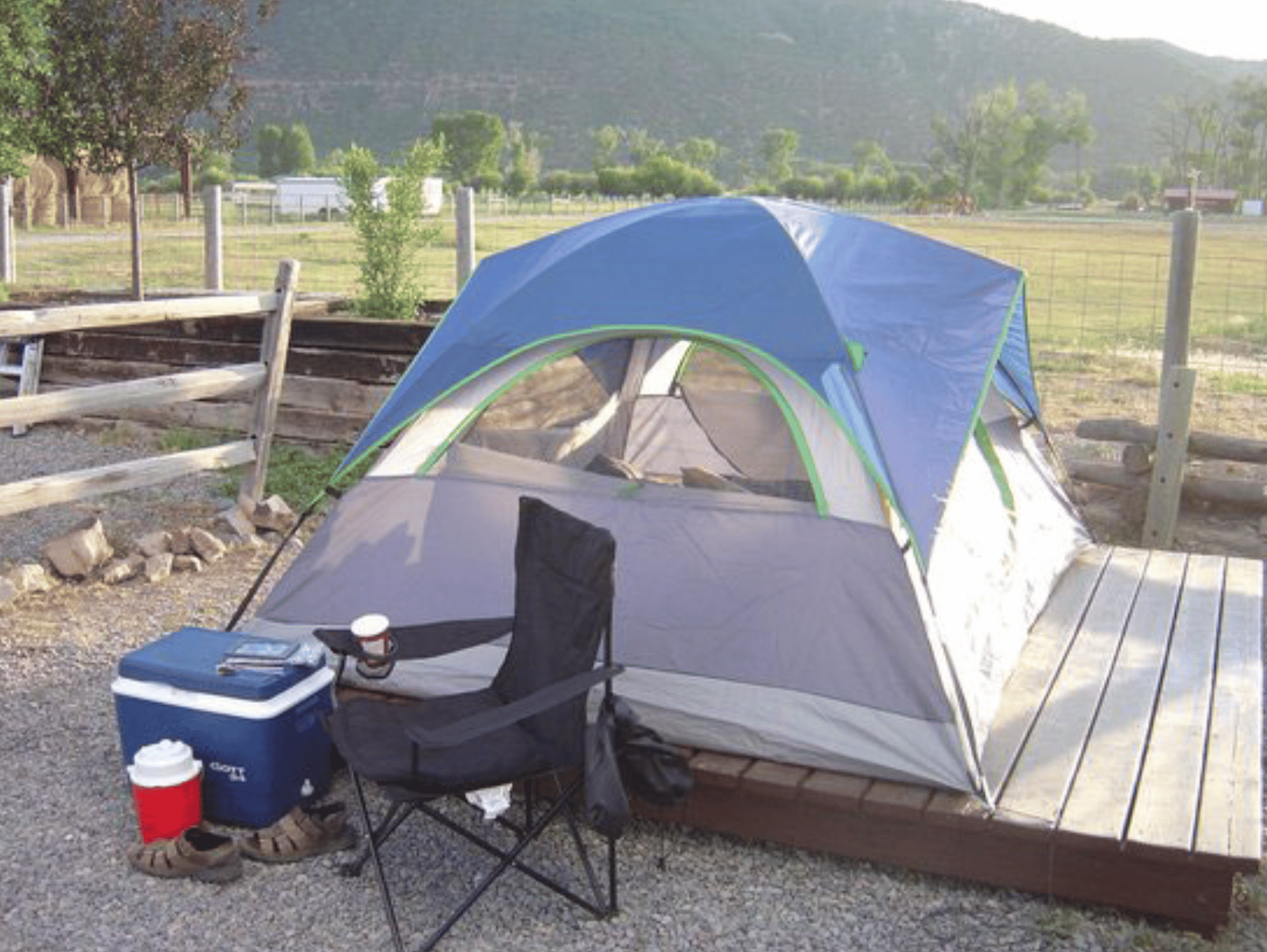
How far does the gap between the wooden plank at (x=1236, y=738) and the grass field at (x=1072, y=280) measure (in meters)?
4.65

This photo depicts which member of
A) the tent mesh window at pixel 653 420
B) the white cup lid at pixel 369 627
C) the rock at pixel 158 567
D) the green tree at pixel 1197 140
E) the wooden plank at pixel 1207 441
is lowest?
the rock at pixel 158 567

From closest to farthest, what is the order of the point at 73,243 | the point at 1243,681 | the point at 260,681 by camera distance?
the point at 260,681
the point at 1243,681
the point at 73,243

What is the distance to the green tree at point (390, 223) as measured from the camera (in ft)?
30.1

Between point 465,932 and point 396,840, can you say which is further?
point 396,840

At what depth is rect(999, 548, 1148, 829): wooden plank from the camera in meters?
3.85

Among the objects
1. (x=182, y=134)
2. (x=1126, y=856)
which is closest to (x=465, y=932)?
(x=1126, y=856)

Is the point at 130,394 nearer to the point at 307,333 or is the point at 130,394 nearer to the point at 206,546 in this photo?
the point at 206,546

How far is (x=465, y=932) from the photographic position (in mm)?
3633

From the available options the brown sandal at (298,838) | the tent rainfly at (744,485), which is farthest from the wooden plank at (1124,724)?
the brown sandal at (298,838)

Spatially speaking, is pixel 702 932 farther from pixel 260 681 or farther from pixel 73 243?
pixel 73 243

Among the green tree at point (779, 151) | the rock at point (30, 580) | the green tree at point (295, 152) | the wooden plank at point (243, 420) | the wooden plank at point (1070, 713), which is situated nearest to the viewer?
the wooden plank at point (1070, 713)

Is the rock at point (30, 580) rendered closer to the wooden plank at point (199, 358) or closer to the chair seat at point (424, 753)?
the wooden plank at point (199, 358)

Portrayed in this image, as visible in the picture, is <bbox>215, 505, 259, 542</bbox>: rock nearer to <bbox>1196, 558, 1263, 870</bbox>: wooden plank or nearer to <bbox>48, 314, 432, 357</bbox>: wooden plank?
<bbox>48, 314, 432, 357</bbox>: wooden plank

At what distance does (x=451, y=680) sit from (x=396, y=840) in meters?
0.62
